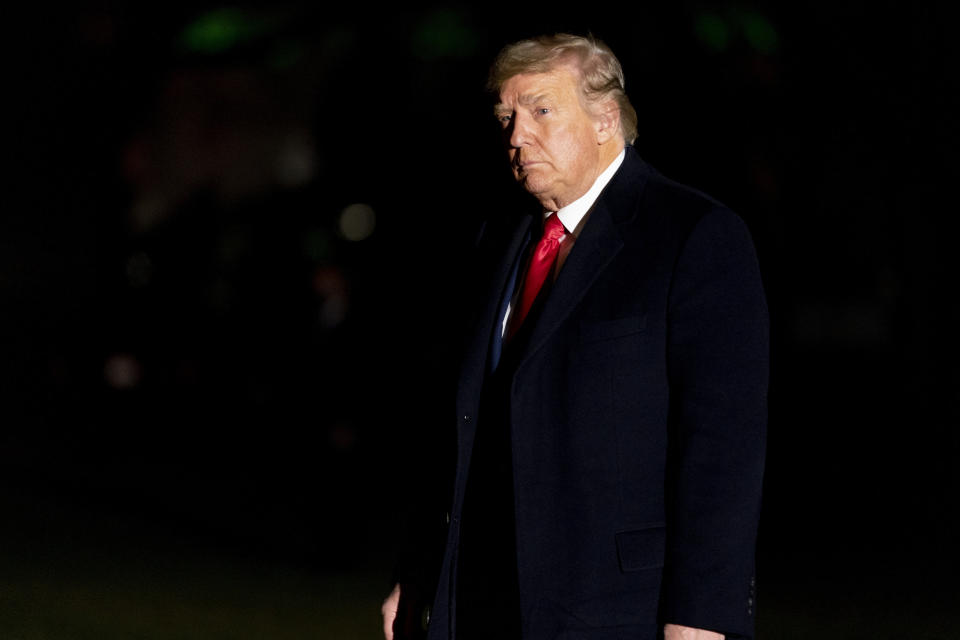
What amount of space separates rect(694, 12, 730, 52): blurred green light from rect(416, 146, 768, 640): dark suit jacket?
7034 mm

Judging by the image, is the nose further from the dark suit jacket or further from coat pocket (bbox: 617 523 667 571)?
coat pocket (bbox: 617 523 667 571)

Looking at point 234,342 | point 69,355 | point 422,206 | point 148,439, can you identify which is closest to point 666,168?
point 422,206

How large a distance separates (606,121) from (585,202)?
179 millimetres

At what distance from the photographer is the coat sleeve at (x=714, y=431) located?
9.65 feet

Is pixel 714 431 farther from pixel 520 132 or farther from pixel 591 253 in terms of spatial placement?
pixel 520 132

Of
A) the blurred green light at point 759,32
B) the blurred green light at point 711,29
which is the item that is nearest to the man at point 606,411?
the blurred green light at point 711,29

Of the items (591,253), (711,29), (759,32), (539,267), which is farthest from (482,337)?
(759,32)

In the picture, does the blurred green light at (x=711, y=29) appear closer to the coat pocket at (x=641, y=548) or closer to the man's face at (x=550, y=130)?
the man's face at (x=550, y=130)

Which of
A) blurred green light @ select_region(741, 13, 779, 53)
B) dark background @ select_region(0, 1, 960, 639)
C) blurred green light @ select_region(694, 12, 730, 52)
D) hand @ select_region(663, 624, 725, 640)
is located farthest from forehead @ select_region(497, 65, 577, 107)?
blurred green light @ select_region(741, 13, 779, 53)

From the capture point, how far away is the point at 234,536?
33.0 feet

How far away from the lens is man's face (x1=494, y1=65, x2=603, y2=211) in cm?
323

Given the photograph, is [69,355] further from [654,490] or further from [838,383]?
[654,490]

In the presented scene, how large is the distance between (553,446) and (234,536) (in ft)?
23.8

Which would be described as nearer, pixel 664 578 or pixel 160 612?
pixel 664 578
